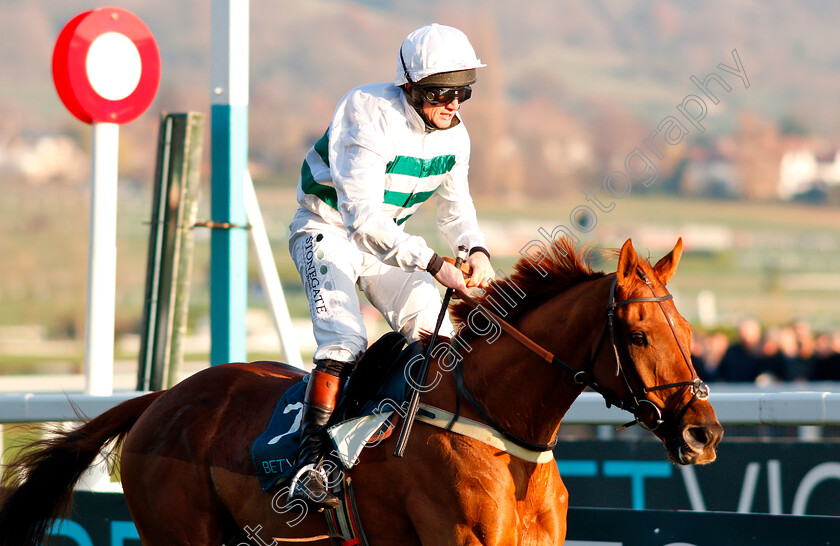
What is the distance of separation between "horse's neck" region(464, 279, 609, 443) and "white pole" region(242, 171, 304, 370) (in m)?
2.06

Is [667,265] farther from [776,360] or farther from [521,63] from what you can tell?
[521,63]

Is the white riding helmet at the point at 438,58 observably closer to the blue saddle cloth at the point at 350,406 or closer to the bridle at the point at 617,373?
the bridle at the point at 617,373

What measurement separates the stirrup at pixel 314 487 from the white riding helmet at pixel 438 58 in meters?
1.32

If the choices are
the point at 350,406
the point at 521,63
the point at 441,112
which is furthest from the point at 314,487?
the point at 521,63

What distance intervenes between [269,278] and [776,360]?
6.32 meters

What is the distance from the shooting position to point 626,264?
3.10m

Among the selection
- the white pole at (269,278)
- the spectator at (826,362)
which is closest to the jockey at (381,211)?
the white pole at (269,278)

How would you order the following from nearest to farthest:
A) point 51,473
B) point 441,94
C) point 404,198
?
1. point 441,94
2. point 404,198
3. point 51,473

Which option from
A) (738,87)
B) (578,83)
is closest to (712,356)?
(738,87)

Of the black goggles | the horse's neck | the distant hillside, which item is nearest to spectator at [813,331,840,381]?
the horse's neck

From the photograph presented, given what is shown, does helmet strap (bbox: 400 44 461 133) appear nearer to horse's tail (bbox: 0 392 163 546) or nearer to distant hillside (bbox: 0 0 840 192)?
horse's tail (bbox: 0 392 163 546)

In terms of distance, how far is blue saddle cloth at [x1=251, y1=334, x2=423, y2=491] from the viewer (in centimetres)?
343

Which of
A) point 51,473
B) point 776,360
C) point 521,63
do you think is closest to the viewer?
point 51,473

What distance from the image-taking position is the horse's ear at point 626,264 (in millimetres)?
3061
